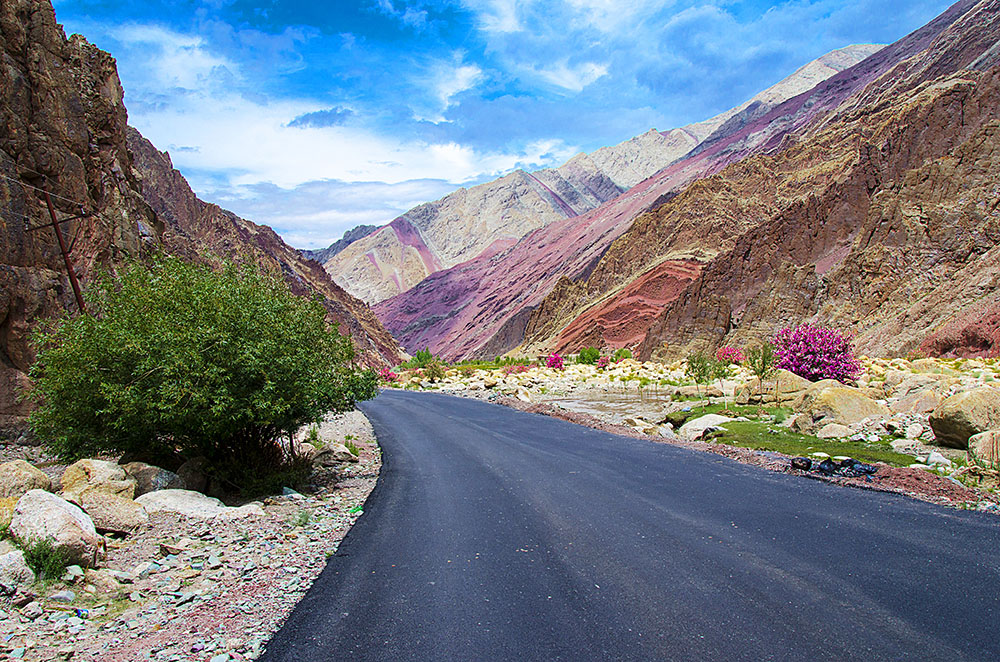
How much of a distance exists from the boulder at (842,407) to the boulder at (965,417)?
3.00 meters

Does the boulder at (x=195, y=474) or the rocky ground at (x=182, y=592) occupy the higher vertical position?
the boulder at (x=195, y=474)

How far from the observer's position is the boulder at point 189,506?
7348mm

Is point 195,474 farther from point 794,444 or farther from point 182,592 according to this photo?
point 794,444

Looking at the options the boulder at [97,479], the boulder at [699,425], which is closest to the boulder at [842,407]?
the boulder at [699,425]

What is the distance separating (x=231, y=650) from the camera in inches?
163

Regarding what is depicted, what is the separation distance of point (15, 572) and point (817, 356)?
23003 mm

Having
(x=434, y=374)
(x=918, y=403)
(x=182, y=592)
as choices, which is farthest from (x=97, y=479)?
(x=434, y=374)

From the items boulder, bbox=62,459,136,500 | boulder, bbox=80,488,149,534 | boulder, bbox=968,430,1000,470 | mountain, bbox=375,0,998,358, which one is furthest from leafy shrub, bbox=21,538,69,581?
mountain, bbox=375,0,998,358

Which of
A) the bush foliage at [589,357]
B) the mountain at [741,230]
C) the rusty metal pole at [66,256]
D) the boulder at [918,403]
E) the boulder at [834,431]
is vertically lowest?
→ the boulder at [834,431]

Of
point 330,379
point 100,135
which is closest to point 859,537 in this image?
point 330,379

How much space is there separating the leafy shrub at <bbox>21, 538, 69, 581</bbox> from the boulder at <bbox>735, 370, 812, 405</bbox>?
18.9m

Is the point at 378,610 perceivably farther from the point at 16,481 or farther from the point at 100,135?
the point at 100,135

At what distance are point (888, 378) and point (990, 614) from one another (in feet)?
60.4

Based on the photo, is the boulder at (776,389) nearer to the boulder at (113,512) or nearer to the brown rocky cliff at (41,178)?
the boulder at (113,512)
